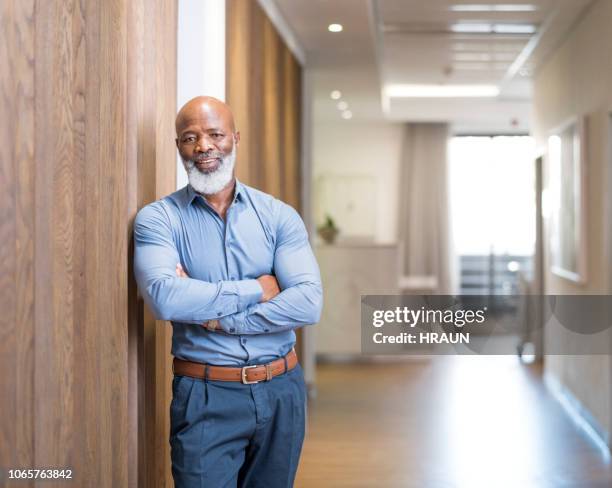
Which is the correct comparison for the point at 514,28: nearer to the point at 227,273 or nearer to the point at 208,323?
the point at 227,273

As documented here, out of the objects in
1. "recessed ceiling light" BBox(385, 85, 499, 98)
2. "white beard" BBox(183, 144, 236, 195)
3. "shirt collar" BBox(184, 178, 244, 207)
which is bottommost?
"shirt collar" BBox(184, 178, 244, 207)

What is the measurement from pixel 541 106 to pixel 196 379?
537cm

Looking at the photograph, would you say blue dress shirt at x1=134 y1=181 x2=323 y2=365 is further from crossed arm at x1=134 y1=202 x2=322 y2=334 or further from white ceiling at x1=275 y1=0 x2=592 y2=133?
white ceiling at x1=275 y1=0 x2=592 y2=133

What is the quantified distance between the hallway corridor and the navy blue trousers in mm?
1847


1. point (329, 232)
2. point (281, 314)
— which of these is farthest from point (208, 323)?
point (329, 232)

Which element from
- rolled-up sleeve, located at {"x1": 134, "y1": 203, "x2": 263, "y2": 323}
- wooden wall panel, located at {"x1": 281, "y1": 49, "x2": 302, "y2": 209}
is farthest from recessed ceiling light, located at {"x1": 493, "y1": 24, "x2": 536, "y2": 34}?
rolled-up sleeve, located at {"x1": 134, "y1": 203, "x2": 263, "y2": 323}

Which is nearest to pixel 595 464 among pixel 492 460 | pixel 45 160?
pixel 492 460

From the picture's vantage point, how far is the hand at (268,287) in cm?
217

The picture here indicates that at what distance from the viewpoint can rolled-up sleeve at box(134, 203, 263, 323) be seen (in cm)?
202

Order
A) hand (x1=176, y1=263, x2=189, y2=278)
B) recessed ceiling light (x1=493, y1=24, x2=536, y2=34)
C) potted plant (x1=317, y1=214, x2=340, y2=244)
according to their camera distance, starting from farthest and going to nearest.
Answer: potted plant (x1=317, y1=214, x2=340, y2=244), recessed ceiling light (x1=493, y1=24, x2=536, y2=34), hand (x1=176, y1=263, x2=189, y2=278)

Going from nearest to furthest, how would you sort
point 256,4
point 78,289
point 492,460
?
1. point 78,289
2. point 256,4
3. point 492,460

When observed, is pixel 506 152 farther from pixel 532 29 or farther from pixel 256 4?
pixel 256 4

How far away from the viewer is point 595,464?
169 inches

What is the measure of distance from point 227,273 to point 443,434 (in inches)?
125
